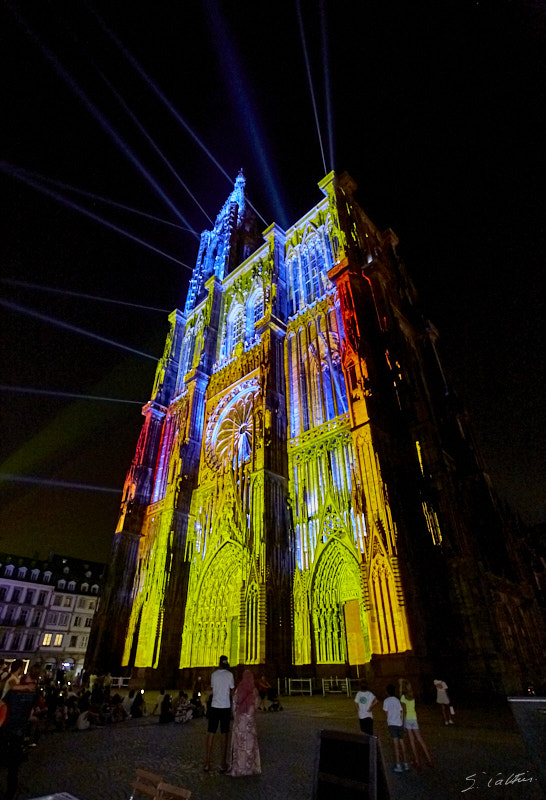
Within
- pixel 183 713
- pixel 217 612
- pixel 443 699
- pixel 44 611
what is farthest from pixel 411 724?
pixel 44 611

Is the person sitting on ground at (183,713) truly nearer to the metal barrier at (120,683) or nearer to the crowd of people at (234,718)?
the crowd of people at (234,718)

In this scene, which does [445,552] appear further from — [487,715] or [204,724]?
[204,724]

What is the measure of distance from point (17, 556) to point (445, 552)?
48875 mm

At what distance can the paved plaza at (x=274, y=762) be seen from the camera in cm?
458

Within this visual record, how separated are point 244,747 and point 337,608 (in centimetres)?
1149

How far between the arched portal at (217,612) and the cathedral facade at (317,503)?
9 cm

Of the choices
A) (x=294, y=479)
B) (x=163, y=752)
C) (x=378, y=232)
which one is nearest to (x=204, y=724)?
(x=163, y=752)

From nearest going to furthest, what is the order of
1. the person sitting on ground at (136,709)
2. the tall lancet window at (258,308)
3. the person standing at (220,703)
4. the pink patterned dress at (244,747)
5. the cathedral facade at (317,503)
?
the pink patterned dress at (244,747) < the person standing at (220,703) < the person sitting on ground at (136,709) < the cathedral facade at (317,503) < the tall lancet window at (258,308)

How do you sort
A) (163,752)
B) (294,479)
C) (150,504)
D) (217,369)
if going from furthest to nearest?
(217,369), (150,504), (294,479), (163,752)

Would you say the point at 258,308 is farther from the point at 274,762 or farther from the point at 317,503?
the point at 274,762

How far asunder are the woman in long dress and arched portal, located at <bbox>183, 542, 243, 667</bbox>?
1413cm

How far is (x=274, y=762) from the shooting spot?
19.0ft

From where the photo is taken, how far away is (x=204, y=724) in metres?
9.92

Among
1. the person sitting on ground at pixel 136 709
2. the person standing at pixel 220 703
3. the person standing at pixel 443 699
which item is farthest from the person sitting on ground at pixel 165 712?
the person standing at pixel 443 699
